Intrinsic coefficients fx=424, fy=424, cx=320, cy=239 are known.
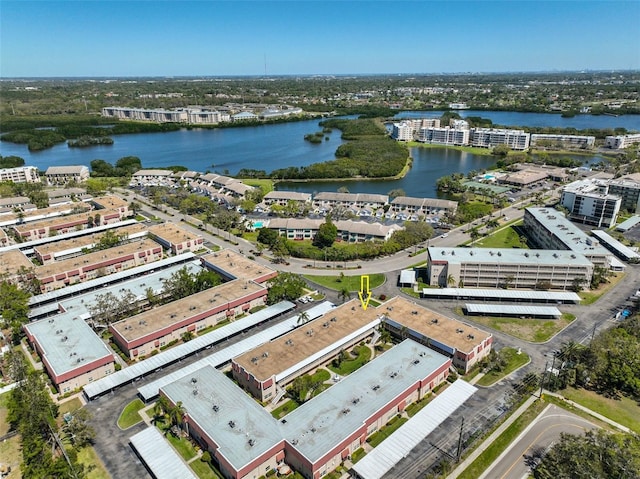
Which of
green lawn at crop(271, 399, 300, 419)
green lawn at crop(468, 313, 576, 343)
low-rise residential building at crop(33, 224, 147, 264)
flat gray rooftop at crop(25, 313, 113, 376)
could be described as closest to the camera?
green lawn at crop(271, 399, 300, 419)

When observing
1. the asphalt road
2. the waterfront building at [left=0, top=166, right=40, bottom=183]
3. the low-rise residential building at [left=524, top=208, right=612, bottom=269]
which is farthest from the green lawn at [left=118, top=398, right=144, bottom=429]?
the waterfront building at [left=0, top=166, right=40, bottom=183]

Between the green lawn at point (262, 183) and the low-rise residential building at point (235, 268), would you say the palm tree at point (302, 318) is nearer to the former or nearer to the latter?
the low-rise residential building at point (235, 268)

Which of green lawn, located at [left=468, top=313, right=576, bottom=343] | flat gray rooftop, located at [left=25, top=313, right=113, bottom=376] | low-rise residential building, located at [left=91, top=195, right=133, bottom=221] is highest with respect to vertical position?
low-rise residential building, located at [left=91, top=195, right=133, bottom=221]

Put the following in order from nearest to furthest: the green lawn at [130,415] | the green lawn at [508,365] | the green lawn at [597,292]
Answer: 1. the green lawn at [130,415]
2. the green lawn at [508,365]
3. the green lawn at [597,292]

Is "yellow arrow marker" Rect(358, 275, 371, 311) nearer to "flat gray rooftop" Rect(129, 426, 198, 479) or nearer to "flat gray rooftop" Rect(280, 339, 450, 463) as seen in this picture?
"flat gray rooftop" Rect(280, 339, 450, 463)

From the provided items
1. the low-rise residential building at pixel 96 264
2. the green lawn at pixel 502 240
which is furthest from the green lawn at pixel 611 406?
the low-rise residential building at pixel 96 264

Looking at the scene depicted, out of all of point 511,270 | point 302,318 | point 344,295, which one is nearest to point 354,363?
point 302,318
